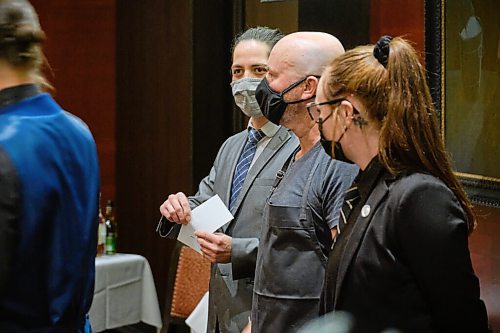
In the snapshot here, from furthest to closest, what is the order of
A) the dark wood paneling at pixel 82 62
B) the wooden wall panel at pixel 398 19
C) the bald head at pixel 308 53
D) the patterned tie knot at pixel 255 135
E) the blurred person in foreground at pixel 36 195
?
the dark wood paneling at pixel 82 62, the wooden wall panel at pixel 398 19, the patterned tie knot at pixel 255 135, the bald head at pixel 308 53, the blurred person in foreground at pixel 36 195

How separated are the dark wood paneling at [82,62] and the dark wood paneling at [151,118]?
0.53 metres

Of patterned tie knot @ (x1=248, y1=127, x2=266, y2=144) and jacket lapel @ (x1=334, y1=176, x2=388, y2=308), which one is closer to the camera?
jacket lapel @ (x1=334, y1=176, x2=388, y2=308)

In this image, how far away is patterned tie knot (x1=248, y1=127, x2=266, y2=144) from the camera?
2875 mm

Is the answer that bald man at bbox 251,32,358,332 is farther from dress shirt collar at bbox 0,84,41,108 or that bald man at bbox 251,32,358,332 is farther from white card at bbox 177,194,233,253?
dress shirt collar at bbox 0,84,41,108

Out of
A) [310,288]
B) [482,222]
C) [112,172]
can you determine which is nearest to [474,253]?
[482,222]

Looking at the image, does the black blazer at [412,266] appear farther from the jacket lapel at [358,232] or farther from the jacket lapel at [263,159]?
the jacket lapel at [263,159]

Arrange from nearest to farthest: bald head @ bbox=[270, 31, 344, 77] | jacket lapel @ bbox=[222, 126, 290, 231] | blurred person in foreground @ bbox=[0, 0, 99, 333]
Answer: blurred person in foreground @ bbox=[0, 0, 99, 333] → bald head @ bbox=[270, 31, 344, 77] → jacket lapel @ bbox=[222, 126, 290, 231]

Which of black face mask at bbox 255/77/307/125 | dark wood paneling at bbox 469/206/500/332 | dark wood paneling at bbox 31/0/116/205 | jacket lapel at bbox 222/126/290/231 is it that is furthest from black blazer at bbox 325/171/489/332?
dark wood paneling at bbox 31/0/116/205

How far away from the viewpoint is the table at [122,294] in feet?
14.9

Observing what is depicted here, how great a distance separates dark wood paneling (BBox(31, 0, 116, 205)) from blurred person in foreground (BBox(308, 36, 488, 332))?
416 cm

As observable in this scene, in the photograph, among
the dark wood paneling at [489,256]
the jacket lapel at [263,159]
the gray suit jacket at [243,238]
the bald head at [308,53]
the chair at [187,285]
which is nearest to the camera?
the bald head at [308,53]

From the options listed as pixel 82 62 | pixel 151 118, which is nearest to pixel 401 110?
pixel 151 118

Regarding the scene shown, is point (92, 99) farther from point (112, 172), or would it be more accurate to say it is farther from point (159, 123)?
point (159, 123)

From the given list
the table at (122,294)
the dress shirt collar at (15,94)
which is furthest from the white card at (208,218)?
the table at (122,294)
